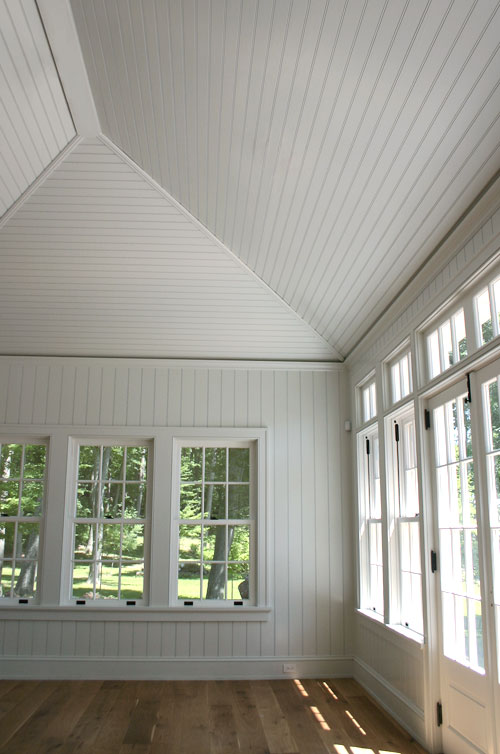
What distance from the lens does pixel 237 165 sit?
4.57 metres

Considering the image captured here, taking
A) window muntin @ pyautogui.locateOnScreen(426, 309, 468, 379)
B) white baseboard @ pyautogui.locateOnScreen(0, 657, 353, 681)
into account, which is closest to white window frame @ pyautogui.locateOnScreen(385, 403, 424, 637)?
window muntin @ pyautogui.locateOnScreen(426, 309, 468, 379)

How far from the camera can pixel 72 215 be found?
216 inches

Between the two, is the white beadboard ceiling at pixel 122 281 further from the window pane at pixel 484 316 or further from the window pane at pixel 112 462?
the window pane at pixel 484 316

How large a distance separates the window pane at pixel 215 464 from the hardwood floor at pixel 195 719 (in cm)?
186

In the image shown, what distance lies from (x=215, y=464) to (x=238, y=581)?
3.75 feet

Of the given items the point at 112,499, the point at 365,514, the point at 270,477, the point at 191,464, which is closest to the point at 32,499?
the point at 112,499

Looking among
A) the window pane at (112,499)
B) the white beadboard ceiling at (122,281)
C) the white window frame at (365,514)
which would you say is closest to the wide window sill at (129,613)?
the window pane at (112,499)

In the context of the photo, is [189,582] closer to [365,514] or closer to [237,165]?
[365,514]

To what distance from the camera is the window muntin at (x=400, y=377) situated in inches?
199

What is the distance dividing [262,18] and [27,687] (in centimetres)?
545

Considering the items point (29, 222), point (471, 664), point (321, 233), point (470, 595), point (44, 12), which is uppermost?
point (44, 12)

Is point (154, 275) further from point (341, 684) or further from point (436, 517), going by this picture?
point (341, 684)

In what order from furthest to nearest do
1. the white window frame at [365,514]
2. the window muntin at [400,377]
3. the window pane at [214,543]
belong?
the window pane at [214,543] → the white window frame at [365,514] → the window muntin at [400,377]

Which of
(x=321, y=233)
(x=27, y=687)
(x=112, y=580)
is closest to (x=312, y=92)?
(x=321, y=233)
